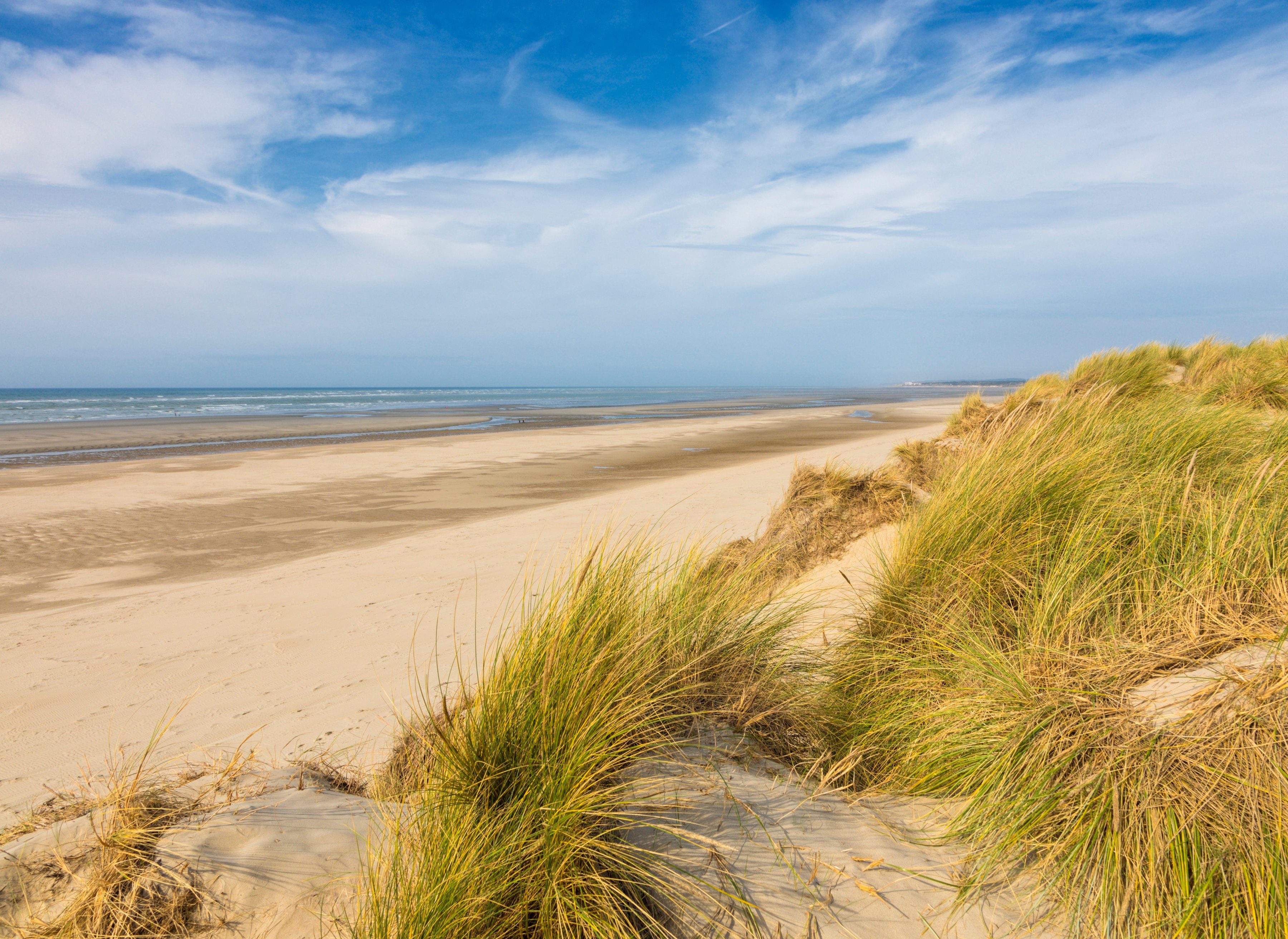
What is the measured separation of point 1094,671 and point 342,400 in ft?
225

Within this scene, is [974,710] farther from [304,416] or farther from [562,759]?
[304,416]

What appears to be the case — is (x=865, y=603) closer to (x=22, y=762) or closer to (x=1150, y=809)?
(x=1150, y=809)

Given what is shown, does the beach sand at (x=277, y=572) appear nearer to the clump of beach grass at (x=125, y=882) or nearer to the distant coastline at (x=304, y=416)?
the clump of beach grass at (x=125, y=882)

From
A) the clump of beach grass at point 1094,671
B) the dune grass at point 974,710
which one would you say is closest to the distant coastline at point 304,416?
the dune grass at point 974,710

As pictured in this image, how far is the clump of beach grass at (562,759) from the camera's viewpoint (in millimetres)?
1721

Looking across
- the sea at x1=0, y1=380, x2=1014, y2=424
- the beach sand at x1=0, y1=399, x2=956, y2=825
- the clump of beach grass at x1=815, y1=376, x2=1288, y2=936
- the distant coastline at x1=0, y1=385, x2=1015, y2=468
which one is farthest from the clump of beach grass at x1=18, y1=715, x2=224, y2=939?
the sea at x1=0, y1=380, x2=1014, y2=424

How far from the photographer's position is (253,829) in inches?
86.7

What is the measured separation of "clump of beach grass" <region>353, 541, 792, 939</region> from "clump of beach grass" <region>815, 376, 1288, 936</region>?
598mm

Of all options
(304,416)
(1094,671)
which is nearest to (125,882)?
(1094,671)

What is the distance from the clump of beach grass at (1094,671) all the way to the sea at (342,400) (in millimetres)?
42004

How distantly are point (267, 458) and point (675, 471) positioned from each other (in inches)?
475

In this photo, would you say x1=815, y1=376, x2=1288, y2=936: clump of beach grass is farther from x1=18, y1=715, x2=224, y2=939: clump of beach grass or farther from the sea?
the sea

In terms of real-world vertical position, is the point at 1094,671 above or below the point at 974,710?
above

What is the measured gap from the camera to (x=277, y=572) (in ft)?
26.1
